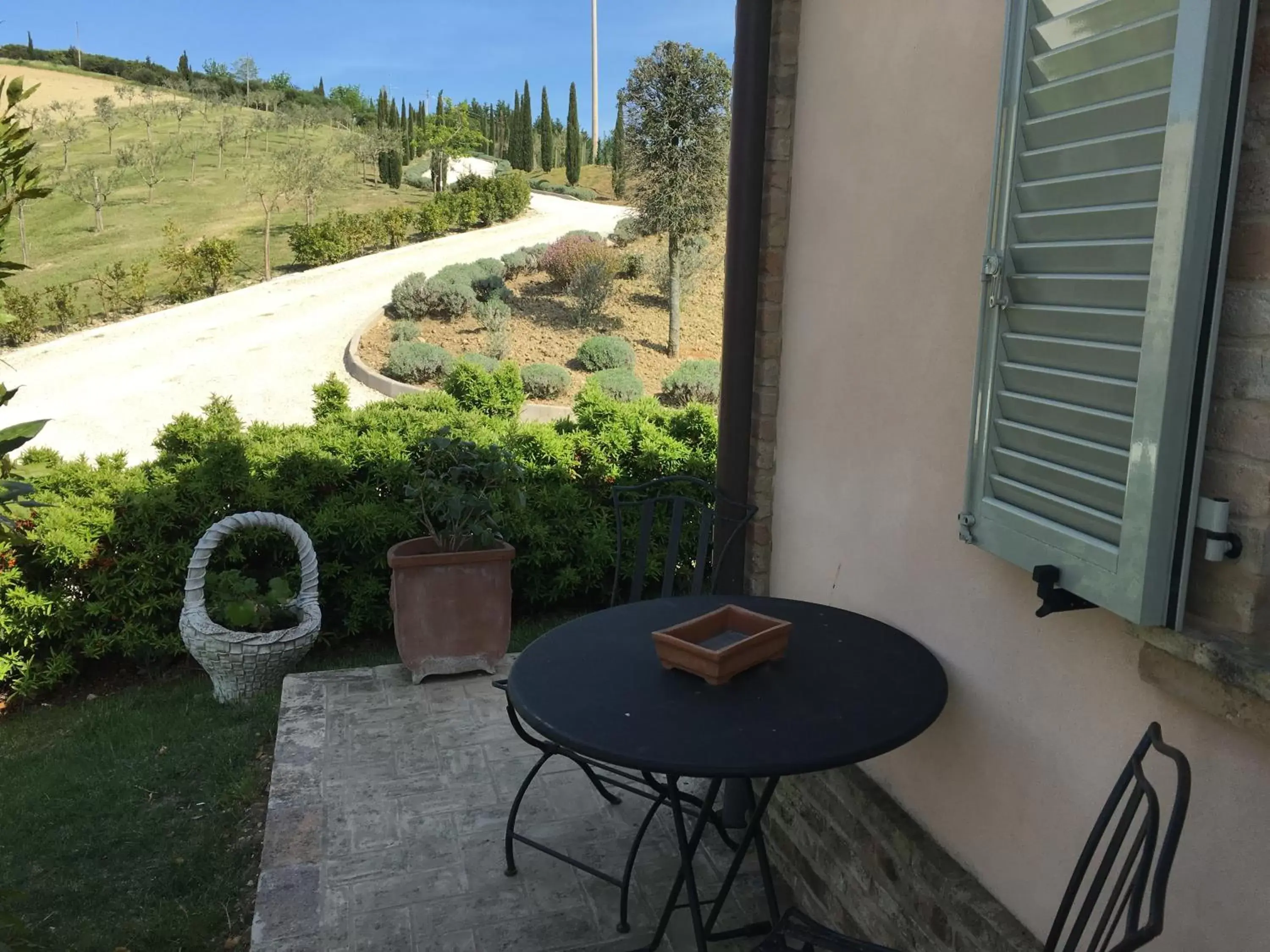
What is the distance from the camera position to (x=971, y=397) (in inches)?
73.8

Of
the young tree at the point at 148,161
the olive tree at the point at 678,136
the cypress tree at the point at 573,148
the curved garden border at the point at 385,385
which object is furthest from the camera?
the cypress tree at the point at 573,148

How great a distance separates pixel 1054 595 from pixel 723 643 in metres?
0.83

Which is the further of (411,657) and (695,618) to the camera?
(411,657)

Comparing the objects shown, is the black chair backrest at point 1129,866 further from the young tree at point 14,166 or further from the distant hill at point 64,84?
the distant hill at point 64,84

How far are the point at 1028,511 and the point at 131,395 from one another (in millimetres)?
13904

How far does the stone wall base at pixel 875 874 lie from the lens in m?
1.90

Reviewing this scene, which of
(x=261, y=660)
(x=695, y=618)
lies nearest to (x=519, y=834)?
(x=695, y=618)

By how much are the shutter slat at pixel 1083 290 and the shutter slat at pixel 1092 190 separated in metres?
0.12

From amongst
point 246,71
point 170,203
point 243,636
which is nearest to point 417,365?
point 243,636

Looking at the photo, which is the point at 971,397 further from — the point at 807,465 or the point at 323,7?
the point at 323,7

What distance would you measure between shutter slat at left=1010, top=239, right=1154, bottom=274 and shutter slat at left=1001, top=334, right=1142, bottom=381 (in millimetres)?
117

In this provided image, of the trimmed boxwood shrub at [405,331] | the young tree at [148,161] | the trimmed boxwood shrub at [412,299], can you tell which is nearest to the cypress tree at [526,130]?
the young tree at [148,161]

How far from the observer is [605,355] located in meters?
14.9

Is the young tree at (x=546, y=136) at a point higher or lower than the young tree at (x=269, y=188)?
higher
